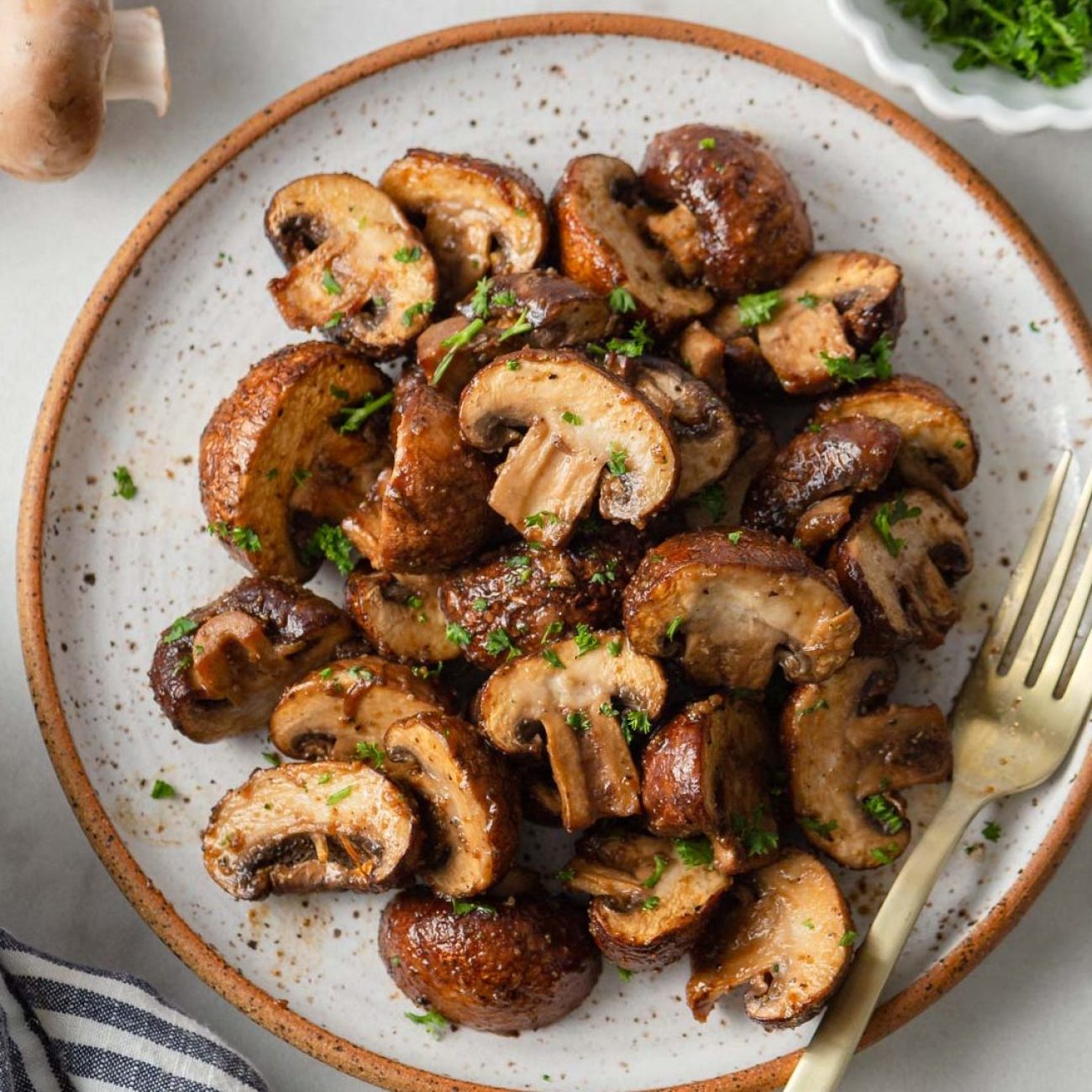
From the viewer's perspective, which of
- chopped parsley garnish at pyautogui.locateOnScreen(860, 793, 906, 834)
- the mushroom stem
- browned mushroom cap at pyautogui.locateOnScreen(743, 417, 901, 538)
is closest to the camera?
browned mushroom cap at pyautogui.locateOnScreen(743, 417, 901, 538)

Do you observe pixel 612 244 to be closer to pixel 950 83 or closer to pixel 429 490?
pixel 429 490

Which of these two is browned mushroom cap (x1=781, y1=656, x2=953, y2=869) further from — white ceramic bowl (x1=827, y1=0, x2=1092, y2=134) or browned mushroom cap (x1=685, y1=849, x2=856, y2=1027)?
white ceramic bowl (x1=827, y1=0, x2=1092, y2=134)

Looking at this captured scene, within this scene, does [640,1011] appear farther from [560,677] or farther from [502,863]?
[560,677]

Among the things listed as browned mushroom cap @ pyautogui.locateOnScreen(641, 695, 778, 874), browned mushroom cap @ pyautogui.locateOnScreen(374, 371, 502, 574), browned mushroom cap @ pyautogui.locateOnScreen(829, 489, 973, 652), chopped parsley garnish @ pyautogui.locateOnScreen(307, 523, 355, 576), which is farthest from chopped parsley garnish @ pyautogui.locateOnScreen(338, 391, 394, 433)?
browned mushroom cap @ pyautogui.locateOnScreen(829, 489, 973, 652)

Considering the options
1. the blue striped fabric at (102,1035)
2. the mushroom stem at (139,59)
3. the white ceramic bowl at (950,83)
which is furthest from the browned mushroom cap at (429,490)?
the white ceramic bowl at (950,83)

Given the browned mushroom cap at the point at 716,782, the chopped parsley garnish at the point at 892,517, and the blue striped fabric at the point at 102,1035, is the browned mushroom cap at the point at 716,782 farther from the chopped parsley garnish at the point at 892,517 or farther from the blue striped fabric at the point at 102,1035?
the blue striped fabric at the point at 102,1035

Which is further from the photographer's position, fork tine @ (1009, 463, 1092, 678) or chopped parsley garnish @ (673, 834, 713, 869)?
fork tine @ (1009, 463, 1092, 678)
